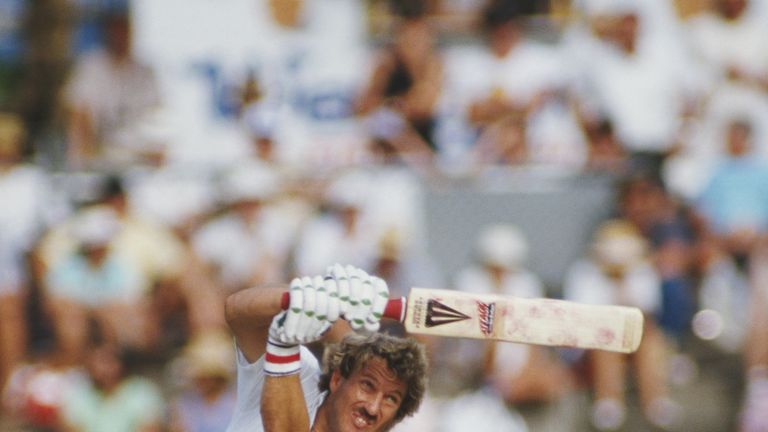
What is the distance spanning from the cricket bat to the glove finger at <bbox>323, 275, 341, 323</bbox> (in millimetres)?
213

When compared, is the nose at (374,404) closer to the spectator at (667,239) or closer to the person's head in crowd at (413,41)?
the spectator at (667,239)

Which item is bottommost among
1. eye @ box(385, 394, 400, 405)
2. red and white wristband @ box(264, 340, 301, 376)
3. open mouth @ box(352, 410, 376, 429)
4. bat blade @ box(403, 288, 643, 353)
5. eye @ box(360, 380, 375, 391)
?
open mouth @ box(352, 410, 376, 429)

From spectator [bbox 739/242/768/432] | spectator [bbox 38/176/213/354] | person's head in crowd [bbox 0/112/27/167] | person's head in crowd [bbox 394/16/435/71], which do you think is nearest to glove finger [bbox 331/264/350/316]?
spectator [bbox 38/176/213/354]

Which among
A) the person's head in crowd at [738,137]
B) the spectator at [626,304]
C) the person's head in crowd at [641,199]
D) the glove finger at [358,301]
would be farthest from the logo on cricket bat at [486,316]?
the person's head in crowd at [738,137]

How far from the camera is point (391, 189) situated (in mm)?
9461

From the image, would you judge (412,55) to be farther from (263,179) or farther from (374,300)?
(374,300)

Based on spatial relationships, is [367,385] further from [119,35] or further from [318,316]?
[119,35]

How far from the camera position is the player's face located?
14.3 ft

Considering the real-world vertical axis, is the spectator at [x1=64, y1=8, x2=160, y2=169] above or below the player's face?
below

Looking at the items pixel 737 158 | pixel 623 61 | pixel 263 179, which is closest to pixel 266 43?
pixel 263 179

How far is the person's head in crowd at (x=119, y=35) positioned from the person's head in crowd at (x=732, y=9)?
4458 millimetres

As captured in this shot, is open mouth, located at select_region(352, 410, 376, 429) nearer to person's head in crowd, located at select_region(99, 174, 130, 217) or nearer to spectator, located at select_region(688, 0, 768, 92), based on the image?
person's head in crowd, located at select_region(99, 174, 130, 217)

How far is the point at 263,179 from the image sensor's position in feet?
31.9

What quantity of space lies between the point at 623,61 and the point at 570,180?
3.48ft
